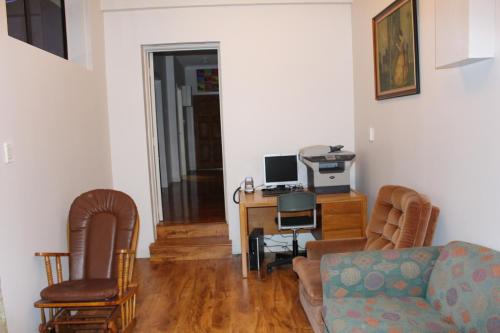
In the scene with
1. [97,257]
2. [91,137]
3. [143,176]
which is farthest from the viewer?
[143,176]

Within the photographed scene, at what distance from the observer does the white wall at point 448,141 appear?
2303 millimetres

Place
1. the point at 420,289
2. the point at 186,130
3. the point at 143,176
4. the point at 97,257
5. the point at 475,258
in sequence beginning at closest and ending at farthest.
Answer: the point at 475,258 → the point at 420,289 → the point at 97,257 → the point at 143,176 → the point at 186,130

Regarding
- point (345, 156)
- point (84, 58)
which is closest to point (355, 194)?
point (345, 156)

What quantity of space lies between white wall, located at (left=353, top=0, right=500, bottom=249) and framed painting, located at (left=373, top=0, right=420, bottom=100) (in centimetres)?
7

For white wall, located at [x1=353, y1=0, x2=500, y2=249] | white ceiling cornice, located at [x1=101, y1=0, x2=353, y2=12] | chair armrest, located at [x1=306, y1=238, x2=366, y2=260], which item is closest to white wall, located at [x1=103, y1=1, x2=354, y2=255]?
white ceiling cornice, located at [x1=101, y1=0, x2=353, y2=12]

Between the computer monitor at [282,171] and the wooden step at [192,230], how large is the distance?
80 cm

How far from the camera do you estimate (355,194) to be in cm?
412

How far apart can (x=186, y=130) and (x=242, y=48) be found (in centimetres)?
605

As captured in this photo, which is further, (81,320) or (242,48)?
(242,48)

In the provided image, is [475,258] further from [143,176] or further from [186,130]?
[186,130]

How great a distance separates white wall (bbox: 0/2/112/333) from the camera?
2.67 meters

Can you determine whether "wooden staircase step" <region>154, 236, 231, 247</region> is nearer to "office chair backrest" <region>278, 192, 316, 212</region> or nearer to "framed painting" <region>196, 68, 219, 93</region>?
"office chair backrest" <region>278, 192, 316, 212</region>

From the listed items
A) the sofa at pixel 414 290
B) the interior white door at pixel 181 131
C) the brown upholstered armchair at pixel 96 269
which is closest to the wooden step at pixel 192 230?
the brown upholstered armchair at pixel 96 269

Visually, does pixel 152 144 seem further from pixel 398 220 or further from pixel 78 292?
pixel 398 220
